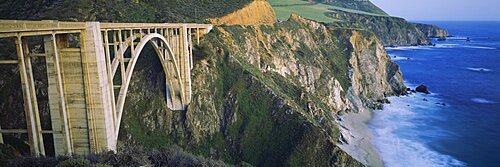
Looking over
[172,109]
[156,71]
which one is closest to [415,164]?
[172,109]

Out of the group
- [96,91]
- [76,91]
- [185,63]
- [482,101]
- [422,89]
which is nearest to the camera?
[76,91]

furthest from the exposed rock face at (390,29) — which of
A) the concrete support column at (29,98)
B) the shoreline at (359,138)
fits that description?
the concrete support column at (29,98)

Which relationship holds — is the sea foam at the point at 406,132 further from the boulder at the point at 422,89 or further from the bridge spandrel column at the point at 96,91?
the bridge spandrel column at the point at 96,91

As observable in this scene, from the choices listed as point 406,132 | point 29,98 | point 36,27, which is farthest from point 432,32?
point 29,98

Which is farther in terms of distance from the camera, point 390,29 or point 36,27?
point 390,29

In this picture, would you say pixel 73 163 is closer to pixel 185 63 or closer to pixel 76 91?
pixel 76 91
